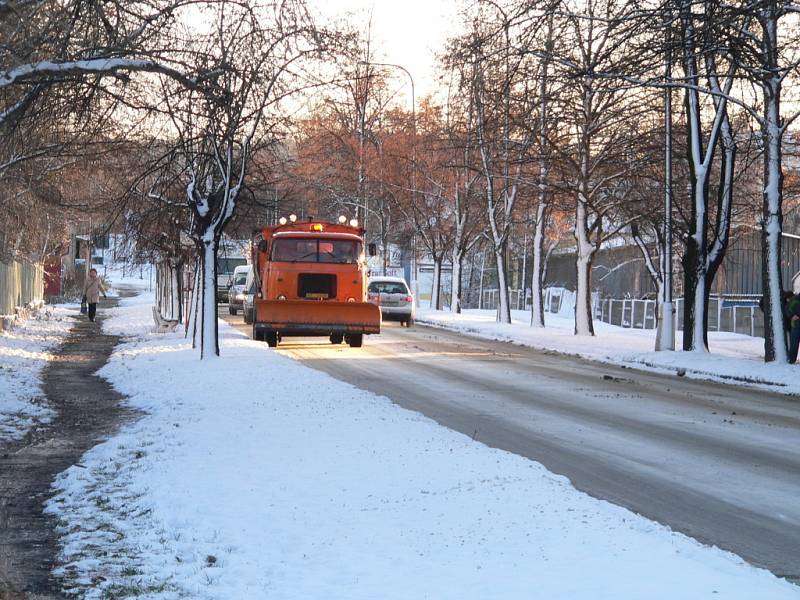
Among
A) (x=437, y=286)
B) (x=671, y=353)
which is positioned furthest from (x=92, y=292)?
(x=671, y=353)

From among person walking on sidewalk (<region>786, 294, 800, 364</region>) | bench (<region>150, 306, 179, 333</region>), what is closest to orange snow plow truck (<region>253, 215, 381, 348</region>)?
bench (<region>150, 306, 179, 333</region>)

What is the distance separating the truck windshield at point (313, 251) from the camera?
93.3ft

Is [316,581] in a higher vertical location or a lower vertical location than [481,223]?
lower

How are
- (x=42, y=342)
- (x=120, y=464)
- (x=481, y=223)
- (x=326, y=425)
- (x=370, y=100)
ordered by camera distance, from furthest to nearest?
(x=370, y=100), (x=481, y=223), (x=42, y=342), (x=326, y=425), (x=120, y=464)

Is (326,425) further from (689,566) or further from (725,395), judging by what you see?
(725,395)

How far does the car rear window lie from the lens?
4188cm

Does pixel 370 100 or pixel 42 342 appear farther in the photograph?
pixel 370 100

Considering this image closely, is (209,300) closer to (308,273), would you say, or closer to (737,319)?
(308,273)

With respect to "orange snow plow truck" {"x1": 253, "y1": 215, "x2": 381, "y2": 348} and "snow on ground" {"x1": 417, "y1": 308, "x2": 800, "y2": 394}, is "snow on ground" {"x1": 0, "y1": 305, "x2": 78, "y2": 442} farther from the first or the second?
"snow on ground" {"x1": 417, "y1": 308, "x2": 800, "y2": 394}

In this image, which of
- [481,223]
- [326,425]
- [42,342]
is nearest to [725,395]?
[326,425]

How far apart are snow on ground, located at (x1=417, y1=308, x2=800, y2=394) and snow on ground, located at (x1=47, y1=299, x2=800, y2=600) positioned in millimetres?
11129

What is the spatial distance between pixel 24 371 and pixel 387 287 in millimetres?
22207

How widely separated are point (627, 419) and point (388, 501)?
22.2 ft

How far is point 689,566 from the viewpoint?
21.1 ft
